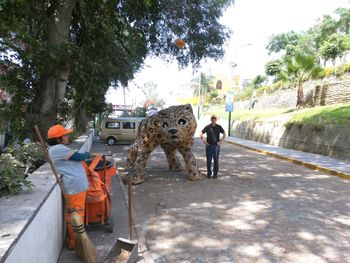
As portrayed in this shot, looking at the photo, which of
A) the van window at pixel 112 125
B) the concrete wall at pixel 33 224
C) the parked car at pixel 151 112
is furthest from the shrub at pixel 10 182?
the van window at pixel 112 125

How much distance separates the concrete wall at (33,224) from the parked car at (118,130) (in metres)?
19.1

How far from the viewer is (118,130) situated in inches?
933

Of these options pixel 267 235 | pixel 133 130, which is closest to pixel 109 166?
pixel 267 235

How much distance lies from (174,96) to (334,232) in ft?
245

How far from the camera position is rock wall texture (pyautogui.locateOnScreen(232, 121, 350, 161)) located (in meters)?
14.2

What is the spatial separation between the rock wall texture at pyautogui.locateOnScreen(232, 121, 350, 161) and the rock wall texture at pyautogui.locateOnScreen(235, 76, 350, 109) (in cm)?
310

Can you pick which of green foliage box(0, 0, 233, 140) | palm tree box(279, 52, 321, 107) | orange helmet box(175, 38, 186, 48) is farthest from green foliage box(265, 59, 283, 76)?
green foliage box(0, 0, 233, 140)

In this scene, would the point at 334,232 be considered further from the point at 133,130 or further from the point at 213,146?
the point at 133,130

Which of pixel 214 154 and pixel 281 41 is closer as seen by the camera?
pixel 214 154

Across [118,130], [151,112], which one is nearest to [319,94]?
[118,130]

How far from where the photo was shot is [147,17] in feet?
33.6

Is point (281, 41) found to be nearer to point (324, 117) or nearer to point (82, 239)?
point (324, 117)

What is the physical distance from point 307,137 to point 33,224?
15652mm

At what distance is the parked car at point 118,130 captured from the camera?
926 inches
